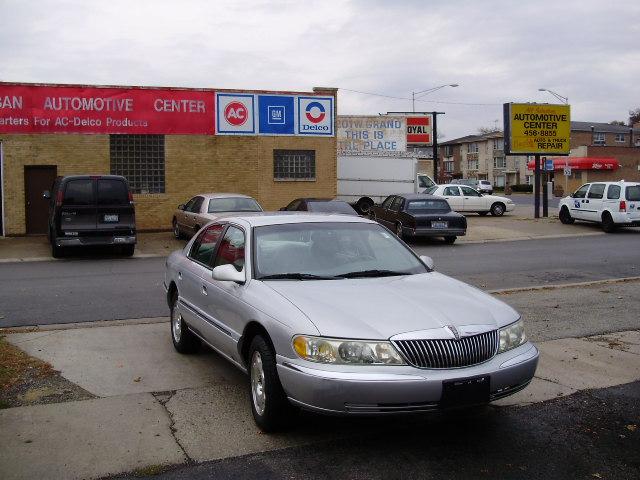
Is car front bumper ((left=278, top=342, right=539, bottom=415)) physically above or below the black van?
below

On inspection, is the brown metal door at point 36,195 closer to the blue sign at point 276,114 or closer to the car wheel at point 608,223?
the blue sign at point 276,114

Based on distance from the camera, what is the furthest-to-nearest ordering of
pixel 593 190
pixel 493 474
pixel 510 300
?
pixel 593 190 → pixel 510 300 → pixel 493 474

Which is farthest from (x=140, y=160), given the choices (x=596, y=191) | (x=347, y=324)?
(x=347, y=324)

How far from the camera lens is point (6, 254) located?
1891 centimetres

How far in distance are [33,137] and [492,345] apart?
70.0 feet

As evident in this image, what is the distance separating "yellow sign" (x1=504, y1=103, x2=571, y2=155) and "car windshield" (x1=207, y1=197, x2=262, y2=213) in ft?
50.0

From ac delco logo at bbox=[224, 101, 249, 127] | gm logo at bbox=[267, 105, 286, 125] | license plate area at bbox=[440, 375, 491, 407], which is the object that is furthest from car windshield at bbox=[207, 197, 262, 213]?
license plate area at bbox=[440, 375, 491, 407]

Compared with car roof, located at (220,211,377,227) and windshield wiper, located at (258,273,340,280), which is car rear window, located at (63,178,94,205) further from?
windshield wiper, located at (258,273,340,280)

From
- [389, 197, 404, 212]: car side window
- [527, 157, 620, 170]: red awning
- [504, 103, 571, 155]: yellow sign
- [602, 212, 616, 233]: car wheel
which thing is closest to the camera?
[389, 197, 404, 212]: car side window

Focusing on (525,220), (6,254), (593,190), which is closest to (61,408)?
(6,254)

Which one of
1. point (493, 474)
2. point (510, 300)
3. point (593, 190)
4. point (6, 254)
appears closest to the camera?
point (493, 474)

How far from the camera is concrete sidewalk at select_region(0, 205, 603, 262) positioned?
19.2 metres

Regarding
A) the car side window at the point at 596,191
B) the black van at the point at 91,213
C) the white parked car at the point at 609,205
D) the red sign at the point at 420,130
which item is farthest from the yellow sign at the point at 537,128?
the black van at the point at 91,213

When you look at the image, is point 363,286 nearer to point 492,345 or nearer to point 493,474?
point 492,345
